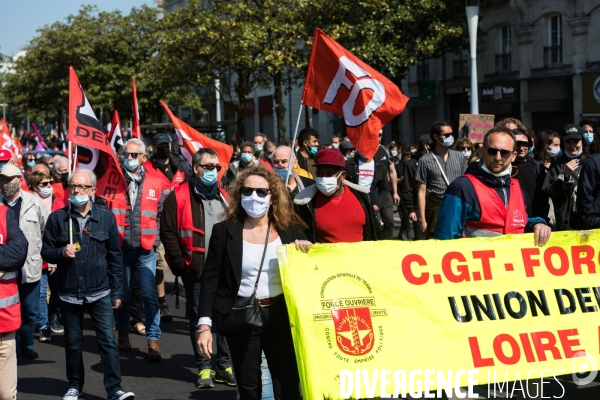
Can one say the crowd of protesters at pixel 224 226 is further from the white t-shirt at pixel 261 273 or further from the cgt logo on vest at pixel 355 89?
the cgt logo on vest at pixel 355 89

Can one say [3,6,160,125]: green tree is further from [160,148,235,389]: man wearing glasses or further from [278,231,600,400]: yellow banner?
[278,231,600,400]: yellow banner

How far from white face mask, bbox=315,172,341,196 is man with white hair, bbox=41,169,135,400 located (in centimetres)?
171

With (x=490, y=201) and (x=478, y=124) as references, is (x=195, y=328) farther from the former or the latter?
(x=478, y=124)

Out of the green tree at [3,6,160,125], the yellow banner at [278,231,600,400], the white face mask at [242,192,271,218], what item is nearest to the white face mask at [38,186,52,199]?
the white face mask at [242,192,271,218]

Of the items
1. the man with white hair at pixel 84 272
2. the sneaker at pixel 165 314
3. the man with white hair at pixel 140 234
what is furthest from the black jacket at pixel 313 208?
the sneaker at pixel 165 314

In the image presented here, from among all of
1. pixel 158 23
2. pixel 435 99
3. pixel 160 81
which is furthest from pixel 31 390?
pixel 158 23

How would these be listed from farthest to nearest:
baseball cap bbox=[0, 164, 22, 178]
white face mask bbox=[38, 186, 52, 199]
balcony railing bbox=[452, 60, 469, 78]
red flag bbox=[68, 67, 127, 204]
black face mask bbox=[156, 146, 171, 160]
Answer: balcony railing bbox=[452, 60, 469, 78], black face mask bbox=[156, 146, 171, 160], white face mask bbox=[38, 186, 52, 199], red flag bbox=[68, 67, 127, 204], baseball cap bbox=[0, 164, 22, 178]

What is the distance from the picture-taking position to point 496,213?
5.54 m

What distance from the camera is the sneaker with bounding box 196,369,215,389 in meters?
7.27

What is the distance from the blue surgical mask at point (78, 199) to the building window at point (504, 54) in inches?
1103

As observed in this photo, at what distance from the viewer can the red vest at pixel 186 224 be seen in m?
7.55

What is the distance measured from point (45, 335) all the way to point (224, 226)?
17.4ft

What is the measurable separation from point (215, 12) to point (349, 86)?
22511 mm

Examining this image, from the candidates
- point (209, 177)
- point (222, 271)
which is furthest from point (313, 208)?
point (222, 271)
